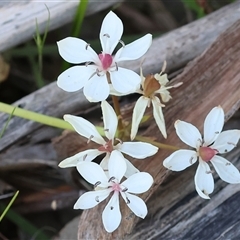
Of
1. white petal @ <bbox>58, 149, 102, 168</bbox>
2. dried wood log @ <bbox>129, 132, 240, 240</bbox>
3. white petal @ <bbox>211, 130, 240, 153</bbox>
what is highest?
white petal @ <bbox>58, 149, 102, 168</bbox>

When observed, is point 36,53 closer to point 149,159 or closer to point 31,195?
point 31,195

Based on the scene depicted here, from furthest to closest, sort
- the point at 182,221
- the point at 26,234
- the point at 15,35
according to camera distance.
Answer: the point at 26,234
the point at 15,35
the point at 182,221

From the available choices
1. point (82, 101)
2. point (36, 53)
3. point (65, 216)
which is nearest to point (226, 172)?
point (82, 101)

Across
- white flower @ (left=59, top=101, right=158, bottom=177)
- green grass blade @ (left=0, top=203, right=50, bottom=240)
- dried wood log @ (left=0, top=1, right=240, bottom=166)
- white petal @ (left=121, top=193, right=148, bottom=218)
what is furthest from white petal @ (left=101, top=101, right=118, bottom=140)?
green grass blade @ (left=0, top=203, right=50, bottom=240)

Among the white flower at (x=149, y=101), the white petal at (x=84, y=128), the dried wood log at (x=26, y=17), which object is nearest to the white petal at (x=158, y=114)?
the white flower at (x=149, y=101)

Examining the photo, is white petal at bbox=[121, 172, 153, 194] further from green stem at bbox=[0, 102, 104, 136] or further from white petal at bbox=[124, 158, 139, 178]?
green stem at bbox=[0, 102, 104, 136]

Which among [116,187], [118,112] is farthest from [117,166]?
[118,112]

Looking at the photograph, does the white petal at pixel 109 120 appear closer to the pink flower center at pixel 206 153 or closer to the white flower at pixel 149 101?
the white flower at pixel 149 101

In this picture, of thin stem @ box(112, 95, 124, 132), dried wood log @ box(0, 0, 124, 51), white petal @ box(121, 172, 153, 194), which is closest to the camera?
white petal @ box(121, 172, 153, 194)
